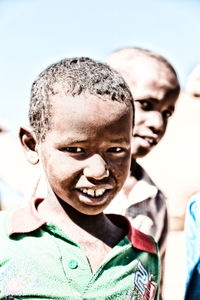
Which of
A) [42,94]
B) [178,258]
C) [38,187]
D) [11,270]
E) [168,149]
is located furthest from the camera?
[168,149]

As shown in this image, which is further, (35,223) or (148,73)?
(148,73)

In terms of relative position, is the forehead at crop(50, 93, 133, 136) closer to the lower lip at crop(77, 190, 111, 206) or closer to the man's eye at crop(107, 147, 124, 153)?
the man's eye at crop(107, 147, 124, 153)

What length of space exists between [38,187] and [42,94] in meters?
0.85

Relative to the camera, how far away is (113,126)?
1.27 meters

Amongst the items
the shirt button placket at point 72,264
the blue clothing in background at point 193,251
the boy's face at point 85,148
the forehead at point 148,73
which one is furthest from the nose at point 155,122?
the shirt button placket at point 72,264

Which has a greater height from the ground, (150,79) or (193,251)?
(150,79)

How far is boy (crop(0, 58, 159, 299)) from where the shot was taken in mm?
1229

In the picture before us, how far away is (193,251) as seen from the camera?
159 centimetres

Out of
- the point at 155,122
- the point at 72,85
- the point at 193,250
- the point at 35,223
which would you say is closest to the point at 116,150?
the point at 72,85

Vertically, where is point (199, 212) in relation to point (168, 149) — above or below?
above

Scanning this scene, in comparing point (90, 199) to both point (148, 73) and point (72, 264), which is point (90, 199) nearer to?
point (72, 264)

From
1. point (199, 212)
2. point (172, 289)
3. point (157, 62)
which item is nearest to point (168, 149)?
point (172, 289)

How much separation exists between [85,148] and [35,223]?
30cm

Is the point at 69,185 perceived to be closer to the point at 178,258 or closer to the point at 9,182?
the point at 9,182
